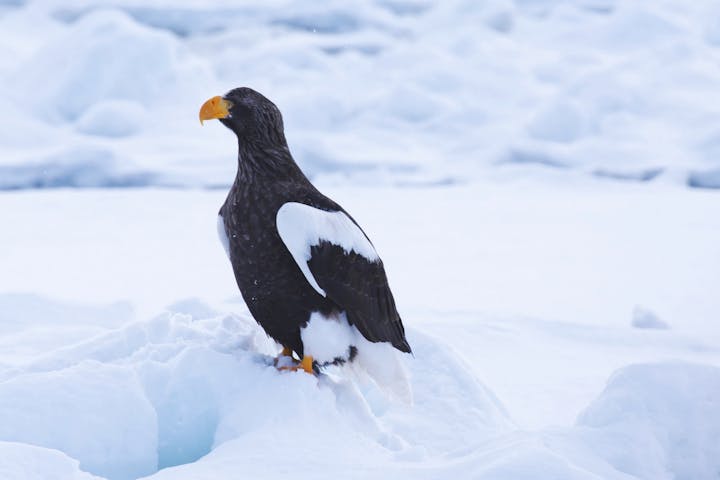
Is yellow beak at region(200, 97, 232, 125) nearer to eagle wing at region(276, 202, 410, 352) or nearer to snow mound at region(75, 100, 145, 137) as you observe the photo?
eagle wing at region(276, 202, 410, 352)

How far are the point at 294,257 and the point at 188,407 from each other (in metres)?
0.47

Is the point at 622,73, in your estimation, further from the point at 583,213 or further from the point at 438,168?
the point at 583,213

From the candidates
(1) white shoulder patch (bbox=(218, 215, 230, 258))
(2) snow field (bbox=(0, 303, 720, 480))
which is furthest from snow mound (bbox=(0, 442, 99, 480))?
(1) white shoulder patch (bbox=(218, 215, 230, 258))

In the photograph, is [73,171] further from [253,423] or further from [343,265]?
[253,423]

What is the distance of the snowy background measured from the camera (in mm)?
2352

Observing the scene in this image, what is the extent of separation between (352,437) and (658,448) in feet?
2.48

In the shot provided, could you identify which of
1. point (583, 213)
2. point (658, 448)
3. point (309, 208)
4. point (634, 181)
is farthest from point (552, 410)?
point (634, 181)

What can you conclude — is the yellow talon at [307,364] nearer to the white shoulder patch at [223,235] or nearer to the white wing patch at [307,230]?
the white wing patch at [307,230]

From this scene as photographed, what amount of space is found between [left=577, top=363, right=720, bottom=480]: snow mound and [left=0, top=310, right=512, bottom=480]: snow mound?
410mm

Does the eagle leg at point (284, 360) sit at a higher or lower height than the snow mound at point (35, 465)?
lower

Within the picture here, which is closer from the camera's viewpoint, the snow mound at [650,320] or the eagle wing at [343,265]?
the eagle wing at [343,265]

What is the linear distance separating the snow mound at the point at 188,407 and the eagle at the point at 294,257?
12 cm

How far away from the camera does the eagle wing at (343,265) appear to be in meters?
2.53

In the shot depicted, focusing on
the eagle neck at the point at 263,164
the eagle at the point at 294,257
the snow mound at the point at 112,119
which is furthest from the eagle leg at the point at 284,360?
the snow mound at the point at 112,119
